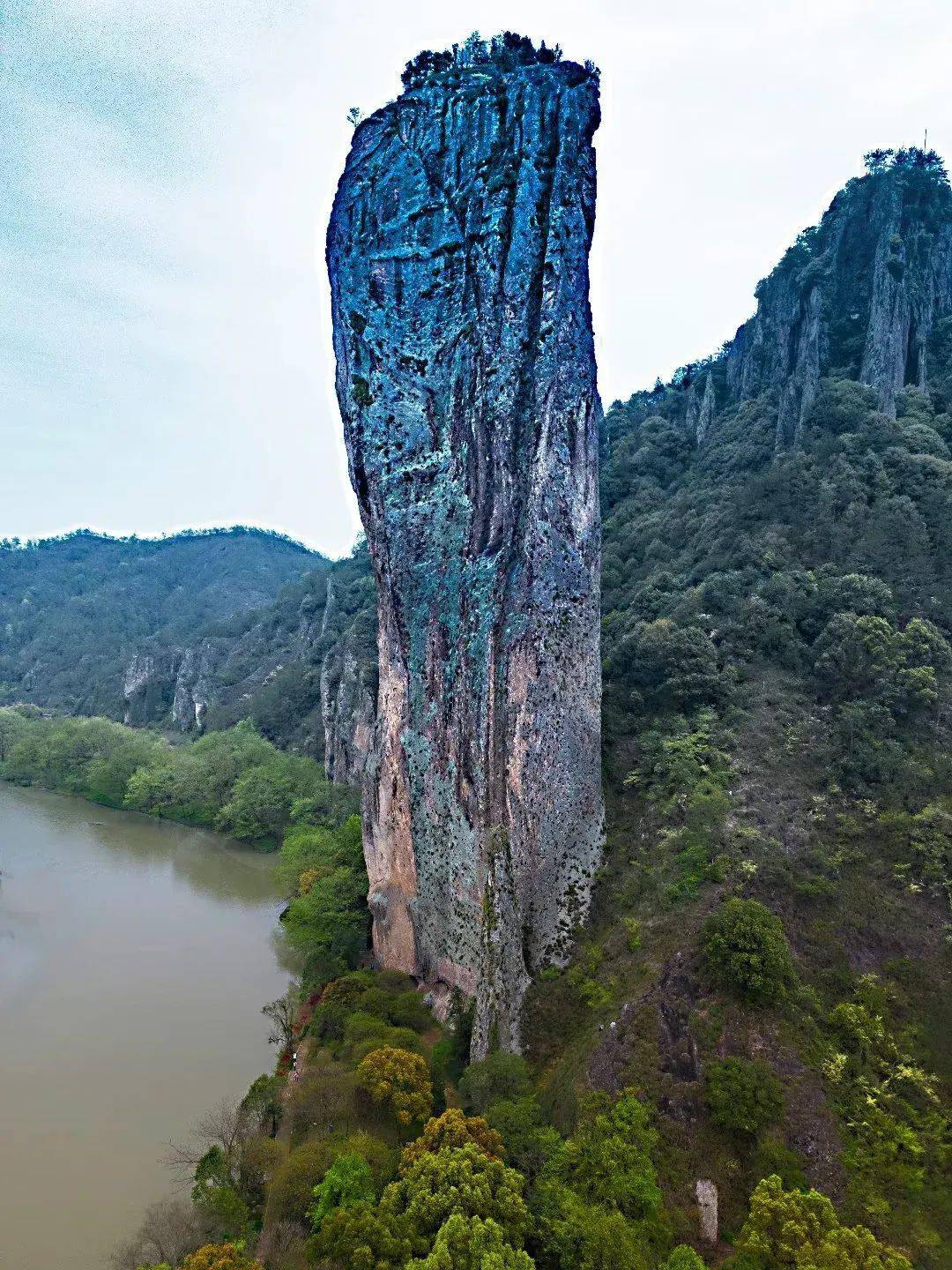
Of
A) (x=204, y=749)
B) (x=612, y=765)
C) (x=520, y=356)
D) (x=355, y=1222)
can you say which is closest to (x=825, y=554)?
(x=612, y=765)

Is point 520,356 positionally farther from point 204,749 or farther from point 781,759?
point 204,749

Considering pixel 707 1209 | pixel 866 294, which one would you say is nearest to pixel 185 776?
pixel 707 1209

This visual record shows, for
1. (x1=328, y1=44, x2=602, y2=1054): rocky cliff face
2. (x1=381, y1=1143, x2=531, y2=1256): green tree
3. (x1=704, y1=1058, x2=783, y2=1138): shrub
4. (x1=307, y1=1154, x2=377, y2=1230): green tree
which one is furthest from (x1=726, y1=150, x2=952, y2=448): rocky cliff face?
(x1=307, y1=1154, x2=377, y2=1230): green tree

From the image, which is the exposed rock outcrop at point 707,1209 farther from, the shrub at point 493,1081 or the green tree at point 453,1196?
the shrub at point 493,1081

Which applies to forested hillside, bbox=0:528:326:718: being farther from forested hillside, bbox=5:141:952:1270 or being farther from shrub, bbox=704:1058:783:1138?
shrub, bbox=704:1058:783:1138

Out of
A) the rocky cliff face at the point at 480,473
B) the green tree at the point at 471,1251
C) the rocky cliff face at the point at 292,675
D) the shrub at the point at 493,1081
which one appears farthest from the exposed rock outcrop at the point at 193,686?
the green tree at the point at 471,1251

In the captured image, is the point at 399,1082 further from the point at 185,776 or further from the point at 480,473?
the point at 185,776
